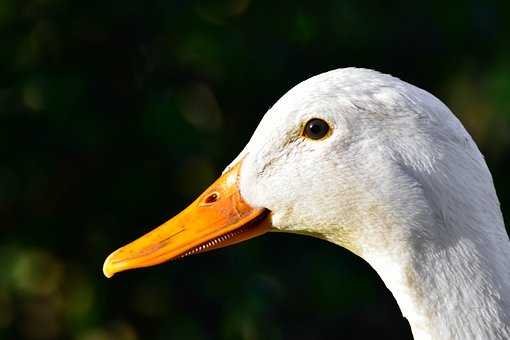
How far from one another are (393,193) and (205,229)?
24.0 inches

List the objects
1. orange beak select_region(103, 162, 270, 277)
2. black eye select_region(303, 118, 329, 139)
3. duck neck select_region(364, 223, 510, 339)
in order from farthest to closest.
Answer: orange beak select_region(103, 162, 270, 277) → black eye select_region(303, 118, 329, 139) → duck neck select_region(364, 223, 510, 339)

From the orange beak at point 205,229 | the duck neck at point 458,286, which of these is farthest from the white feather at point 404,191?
the orange beak at point 205,229

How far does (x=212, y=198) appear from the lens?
10.5 feet

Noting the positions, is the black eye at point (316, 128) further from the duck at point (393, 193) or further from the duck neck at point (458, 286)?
the duck neck at point (458, 286)

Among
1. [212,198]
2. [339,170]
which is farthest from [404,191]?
[212,198]

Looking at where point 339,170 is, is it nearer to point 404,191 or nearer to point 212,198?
point 404,191

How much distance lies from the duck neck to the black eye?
14.7 inches

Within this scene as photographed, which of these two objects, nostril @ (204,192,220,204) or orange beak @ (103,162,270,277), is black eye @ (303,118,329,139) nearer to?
orange beak @ (103,162,270,277)

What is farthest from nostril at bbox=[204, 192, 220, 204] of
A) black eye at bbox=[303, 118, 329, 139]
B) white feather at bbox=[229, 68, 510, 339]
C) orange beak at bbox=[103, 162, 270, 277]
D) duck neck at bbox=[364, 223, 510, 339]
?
duck neck at bbox=[364, 223, 510, 339]

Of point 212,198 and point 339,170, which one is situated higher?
point 339,170

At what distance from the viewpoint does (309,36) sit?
18.6ft

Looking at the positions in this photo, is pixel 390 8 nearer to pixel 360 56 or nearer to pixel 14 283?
pixel 360 56

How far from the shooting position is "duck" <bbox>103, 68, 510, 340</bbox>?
275 cm

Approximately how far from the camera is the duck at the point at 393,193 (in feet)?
9.02
